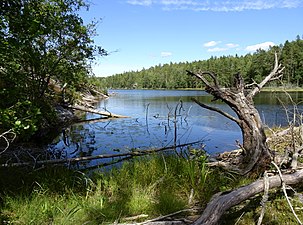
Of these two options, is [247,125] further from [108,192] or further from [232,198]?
[108,192]

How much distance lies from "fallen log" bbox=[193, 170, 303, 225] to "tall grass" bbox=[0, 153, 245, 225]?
Result: 3.42ft

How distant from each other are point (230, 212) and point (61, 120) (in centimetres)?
1631

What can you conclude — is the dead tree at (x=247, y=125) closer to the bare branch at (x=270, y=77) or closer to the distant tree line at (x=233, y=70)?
the bare branch at (x=270, y=77)

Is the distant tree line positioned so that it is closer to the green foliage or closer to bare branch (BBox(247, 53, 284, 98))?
bare branch (BBox(247, 53, 284, 98))

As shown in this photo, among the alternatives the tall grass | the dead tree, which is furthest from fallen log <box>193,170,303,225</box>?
the dead tree

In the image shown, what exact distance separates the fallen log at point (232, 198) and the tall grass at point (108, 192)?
104cm

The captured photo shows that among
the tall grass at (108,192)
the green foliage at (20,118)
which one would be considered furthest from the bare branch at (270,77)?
the green foliage at (20,118)

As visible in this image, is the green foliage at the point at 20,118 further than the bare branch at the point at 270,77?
No

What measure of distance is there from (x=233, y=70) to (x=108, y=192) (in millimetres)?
96743

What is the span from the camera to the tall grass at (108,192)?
4.29 meters

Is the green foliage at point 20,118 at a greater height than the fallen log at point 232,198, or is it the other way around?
the green foliage at point 20,118

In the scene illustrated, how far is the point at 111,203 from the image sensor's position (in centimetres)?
484

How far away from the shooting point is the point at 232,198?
376cm

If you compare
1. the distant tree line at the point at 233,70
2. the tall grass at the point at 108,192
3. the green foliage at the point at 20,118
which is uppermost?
the distant tree line at the point at 233,70
